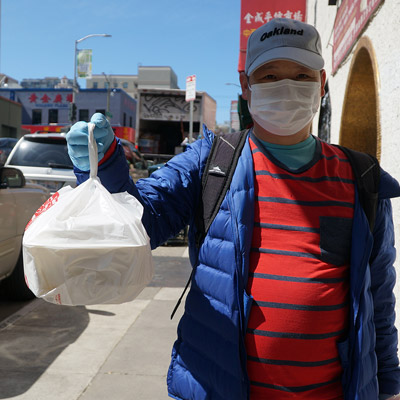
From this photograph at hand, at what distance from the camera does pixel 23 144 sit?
8883 mm

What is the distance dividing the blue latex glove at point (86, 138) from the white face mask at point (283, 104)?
0.61 m

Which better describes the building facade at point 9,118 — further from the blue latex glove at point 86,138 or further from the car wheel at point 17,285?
the blue latex glove at point 86,138

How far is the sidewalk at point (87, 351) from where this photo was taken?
144 inches

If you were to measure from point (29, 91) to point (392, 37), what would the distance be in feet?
168

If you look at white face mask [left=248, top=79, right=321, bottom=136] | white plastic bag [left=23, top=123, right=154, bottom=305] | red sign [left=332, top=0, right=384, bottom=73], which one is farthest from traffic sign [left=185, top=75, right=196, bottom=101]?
white plastic bag [left=23, top=123, right=154, bottom=305]

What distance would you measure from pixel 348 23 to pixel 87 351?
14.1 feet

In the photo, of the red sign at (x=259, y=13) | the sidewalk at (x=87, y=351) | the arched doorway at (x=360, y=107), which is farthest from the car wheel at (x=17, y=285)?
the red sign at (x=259, y=13)

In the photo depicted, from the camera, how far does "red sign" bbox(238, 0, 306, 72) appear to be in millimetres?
9430

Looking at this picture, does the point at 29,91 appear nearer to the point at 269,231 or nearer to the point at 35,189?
the point at 35,189

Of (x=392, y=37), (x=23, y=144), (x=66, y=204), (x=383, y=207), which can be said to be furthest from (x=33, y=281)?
(x=23, y=144)

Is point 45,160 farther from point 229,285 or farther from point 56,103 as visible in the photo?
point 56,103

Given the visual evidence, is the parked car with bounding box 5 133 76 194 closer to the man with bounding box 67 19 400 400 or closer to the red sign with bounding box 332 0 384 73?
the red sign with bounding box 332 0 384 73

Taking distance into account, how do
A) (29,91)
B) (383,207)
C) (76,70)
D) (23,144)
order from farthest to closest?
(29,91), (76,70), (23,144), (383,207)

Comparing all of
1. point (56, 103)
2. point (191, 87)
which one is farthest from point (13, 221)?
point (56, 103)
